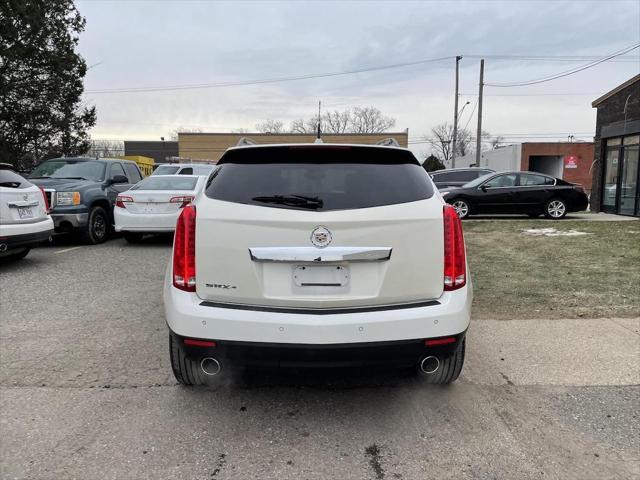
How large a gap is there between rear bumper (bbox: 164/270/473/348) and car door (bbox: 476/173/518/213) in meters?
13.0

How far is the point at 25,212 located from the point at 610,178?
18.0 meters

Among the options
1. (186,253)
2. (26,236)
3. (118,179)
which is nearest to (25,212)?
(26,236)

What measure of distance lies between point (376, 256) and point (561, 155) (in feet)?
157

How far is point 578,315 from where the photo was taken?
17.2ft

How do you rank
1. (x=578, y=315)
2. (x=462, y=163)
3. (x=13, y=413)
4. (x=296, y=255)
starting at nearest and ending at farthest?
(x=296, y=255) < (x=13, y=413) < (x=578, y=315) < (x=462, y=163)

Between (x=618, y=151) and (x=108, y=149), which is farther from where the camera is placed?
(x=108, y=149)

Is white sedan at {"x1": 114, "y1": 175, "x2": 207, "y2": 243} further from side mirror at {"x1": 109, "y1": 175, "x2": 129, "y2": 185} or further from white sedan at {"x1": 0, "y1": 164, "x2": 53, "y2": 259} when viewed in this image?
white sedan at {"x1": 0, "y1": 164, "x2": 53, "y2": 259}

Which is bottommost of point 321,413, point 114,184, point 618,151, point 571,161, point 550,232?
point 321,413

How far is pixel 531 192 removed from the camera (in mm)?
15102

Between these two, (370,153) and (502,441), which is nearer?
(502,441)

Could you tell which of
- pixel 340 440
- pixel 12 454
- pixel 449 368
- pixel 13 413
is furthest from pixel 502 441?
pixel 13 413

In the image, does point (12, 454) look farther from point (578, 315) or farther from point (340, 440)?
point (578, 315)

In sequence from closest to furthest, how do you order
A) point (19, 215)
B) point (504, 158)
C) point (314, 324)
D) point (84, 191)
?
point (314, 324) < point (19, 215) < point (84, 191) < point (504, 158)

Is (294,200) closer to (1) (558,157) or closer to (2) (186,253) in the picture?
(2) (186,253)
